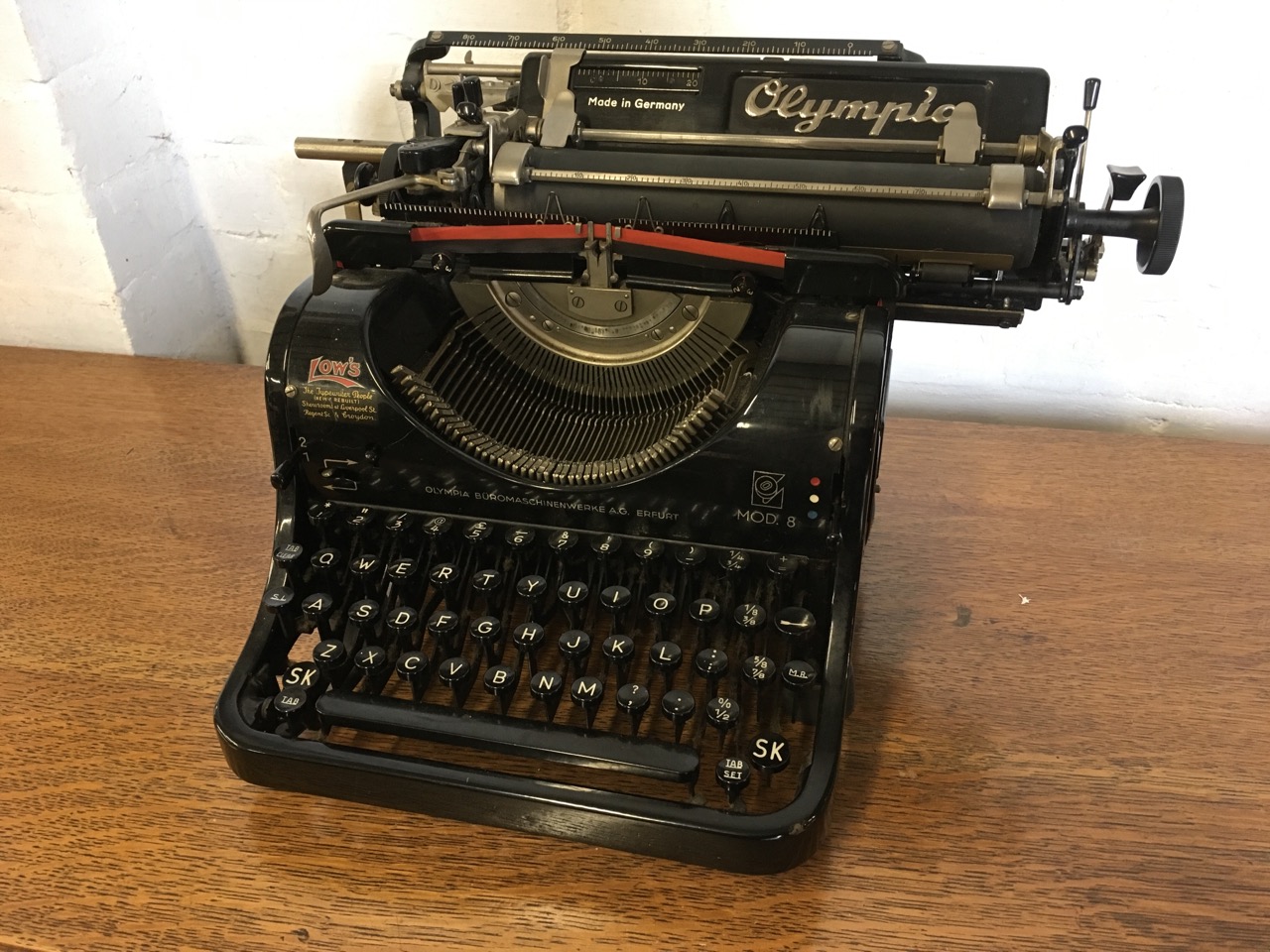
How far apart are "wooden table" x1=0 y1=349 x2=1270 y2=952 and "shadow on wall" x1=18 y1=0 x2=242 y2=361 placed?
1.90 feet

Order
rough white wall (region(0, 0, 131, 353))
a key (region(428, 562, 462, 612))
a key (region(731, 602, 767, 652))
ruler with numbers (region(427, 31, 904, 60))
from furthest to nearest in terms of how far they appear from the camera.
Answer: rough white wall (region(0, 0, 131, 353)), ruler with numbers (region(427, 31, 904, 60)), a key (region(428, 562, 462, 612)), a key (region(731, 602, 767, 652))

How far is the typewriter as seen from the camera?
1.20 meters

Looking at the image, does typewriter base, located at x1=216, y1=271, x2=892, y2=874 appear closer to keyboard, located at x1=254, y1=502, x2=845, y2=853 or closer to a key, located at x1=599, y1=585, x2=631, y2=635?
keyboard, located at x1=254, y1=502, x2=845, y2=853

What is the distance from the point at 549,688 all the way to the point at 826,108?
882mm

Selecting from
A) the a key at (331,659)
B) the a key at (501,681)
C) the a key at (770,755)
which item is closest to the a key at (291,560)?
the a key at (331,659)

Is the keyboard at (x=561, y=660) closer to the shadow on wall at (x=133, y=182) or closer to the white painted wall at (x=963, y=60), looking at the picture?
the white painted wall at (x=963, y=60)

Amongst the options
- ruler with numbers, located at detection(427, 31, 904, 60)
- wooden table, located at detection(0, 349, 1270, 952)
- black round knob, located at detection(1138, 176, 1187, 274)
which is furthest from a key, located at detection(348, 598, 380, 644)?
black round knob, located at detection(1138, 176, 1187, 274)

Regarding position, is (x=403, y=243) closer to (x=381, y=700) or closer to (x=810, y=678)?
(x=381, y=700)

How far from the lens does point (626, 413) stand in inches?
57.0

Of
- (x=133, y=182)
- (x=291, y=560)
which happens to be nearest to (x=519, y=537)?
(x=291, y=560)

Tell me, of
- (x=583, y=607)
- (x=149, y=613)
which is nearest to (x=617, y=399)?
(x=583, y=607)

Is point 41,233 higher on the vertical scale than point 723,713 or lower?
higher

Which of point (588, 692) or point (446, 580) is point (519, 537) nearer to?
point (446, 580)

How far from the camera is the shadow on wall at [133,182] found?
200 cm
